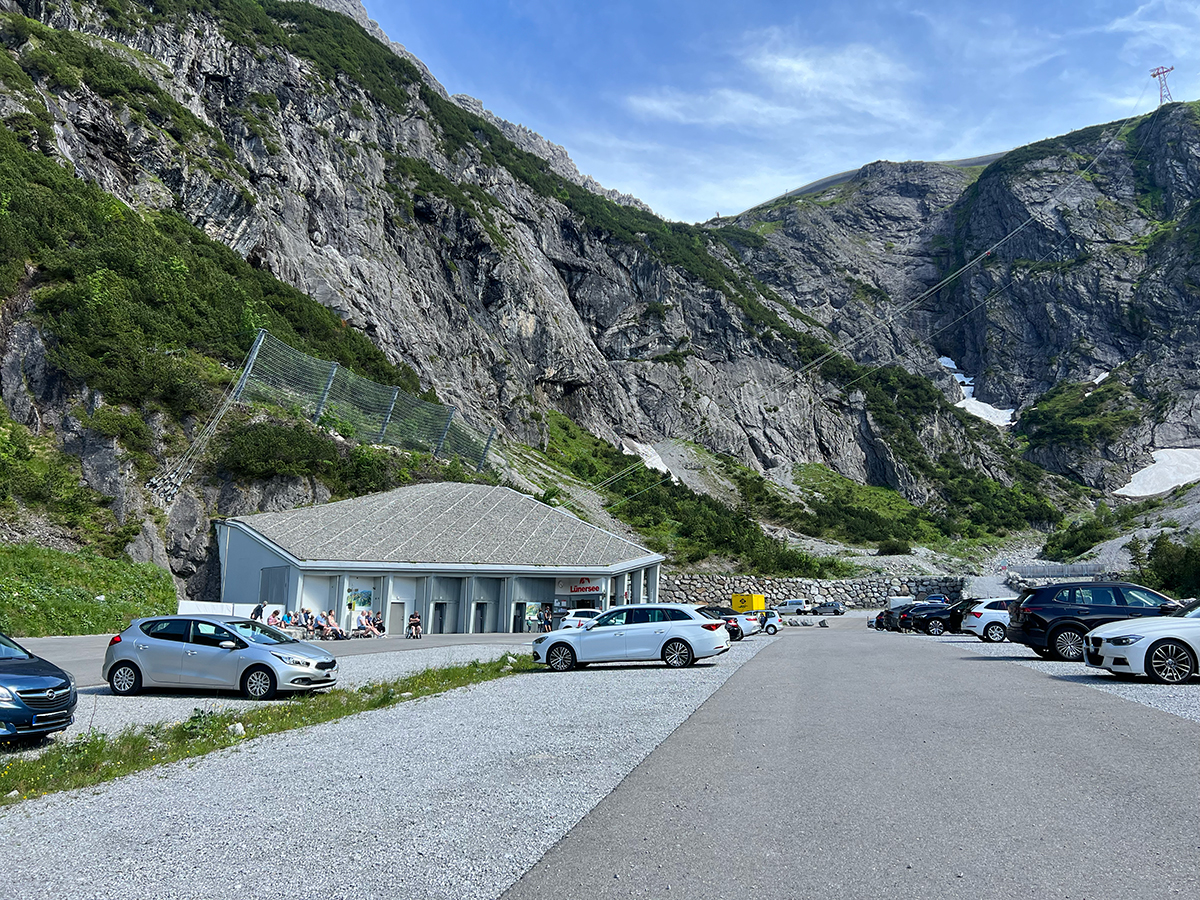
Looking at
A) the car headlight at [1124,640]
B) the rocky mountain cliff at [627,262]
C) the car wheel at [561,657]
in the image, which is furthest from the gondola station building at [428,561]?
the car headlight at [1124,640]

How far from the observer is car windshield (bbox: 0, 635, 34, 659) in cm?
972

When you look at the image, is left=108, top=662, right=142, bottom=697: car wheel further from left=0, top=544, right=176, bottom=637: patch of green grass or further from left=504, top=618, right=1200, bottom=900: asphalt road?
left=0, top=544, right=176, bottom=637: patch of green grass

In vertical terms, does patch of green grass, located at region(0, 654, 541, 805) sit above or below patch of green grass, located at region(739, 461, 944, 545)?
below

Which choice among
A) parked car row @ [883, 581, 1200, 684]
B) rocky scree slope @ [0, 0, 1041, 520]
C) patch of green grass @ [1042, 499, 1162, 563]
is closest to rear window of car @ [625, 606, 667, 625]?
parked car row @ [883, 581, 1200, 684]

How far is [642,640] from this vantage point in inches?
680

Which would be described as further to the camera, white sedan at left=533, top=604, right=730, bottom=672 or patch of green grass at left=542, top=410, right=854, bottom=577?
patch of green grass at left=542, top=410, right=854, bottom=577

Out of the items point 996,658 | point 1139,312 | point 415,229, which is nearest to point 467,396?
point 415,229

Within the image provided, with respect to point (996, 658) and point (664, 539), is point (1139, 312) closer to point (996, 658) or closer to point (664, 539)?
point (664, 539)

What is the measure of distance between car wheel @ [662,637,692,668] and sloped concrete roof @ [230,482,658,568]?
19.2 metres

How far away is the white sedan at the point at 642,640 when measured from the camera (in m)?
17.2

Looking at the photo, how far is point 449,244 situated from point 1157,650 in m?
78.4

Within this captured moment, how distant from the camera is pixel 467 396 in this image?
71812 millimetres

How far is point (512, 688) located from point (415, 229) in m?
73.1

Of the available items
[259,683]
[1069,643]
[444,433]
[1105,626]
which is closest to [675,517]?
[444,433]
